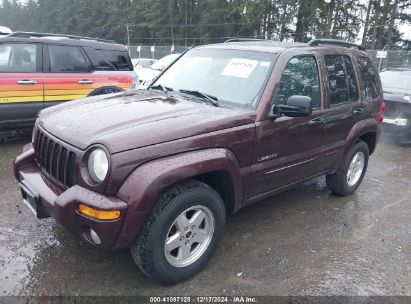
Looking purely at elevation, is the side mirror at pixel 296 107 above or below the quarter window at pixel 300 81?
below

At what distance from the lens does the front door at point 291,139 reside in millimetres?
3543

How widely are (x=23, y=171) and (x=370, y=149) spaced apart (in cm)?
437

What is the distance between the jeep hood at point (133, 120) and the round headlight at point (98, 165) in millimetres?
78

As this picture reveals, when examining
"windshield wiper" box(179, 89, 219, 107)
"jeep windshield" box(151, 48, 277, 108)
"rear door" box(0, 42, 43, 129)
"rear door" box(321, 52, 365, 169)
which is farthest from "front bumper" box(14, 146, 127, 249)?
"rear door" box(0, 42, 43, 129)

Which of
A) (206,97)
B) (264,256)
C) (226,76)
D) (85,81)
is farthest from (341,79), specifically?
(85,81)

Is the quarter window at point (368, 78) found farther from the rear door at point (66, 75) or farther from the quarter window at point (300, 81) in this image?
the rear door at point (66, 75)

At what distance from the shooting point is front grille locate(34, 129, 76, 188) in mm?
2865

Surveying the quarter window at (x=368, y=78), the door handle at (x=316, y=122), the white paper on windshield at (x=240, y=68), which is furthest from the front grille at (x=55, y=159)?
the quarter window at (x=368, y=78)

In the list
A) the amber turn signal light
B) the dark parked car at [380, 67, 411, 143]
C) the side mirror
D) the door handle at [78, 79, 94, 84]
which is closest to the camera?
the amber turn signal light

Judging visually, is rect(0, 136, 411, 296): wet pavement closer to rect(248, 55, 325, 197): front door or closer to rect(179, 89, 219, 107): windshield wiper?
rect(248, 55, 325, 197): front door

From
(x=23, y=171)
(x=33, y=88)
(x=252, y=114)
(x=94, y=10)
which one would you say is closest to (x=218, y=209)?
(x=252, y=114)

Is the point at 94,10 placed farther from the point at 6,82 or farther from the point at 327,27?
the point at 6,82

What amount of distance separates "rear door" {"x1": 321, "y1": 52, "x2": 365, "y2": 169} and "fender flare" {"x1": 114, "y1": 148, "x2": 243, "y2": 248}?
190cm

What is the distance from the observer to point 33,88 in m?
6.48
